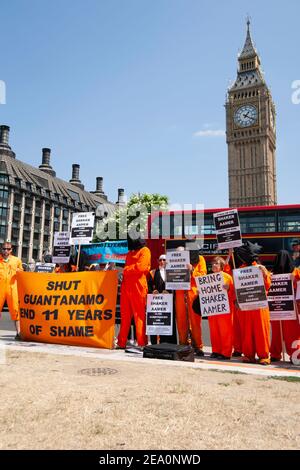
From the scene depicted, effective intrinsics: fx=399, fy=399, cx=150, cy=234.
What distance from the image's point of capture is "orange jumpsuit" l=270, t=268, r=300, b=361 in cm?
649

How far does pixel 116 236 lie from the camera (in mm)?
44656

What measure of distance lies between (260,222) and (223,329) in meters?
8.86

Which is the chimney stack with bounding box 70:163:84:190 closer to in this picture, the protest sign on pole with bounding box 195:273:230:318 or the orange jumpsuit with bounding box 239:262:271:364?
the protest sign on pole with bounding box 195:273:230:318

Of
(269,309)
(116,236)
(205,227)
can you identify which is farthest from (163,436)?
(116,236)

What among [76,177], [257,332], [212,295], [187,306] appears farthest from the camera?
[76,177]

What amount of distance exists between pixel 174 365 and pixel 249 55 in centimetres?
11094

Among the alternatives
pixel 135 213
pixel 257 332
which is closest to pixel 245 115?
pixel 135 213

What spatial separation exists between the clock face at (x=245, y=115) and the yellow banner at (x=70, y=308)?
9190cm

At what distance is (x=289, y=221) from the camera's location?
47.5 ft

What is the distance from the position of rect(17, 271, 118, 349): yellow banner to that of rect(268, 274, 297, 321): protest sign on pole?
272 cm

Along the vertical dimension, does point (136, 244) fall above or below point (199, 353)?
above

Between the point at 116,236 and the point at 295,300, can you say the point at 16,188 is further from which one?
the point at 295,300

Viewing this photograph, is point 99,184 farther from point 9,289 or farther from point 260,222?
point 9,289

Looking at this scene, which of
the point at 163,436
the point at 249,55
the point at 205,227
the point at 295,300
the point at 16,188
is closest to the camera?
the point at 163,436
